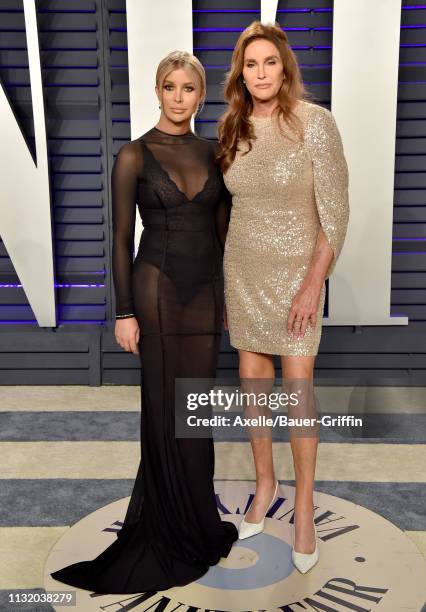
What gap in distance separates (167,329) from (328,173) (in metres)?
0.72

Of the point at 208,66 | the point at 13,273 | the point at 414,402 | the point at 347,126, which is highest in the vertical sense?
the point at 208,66

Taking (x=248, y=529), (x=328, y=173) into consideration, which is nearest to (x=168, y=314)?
(x=328, y=173)

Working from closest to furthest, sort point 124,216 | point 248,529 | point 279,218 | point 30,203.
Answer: point 124,216
point 279,218
point 248,529
point 30,203

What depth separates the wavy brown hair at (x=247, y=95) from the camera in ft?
7.32

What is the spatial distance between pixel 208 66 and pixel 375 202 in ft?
4.32

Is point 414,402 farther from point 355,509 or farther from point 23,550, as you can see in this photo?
point 23,550

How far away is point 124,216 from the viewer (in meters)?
2.19

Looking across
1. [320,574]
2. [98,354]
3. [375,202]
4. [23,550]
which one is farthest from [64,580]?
[375,202]

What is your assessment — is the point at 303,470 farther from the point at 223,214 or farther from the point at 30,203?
the point at 30,203

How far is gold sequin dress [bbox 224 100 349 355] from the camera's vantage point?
2.22 m

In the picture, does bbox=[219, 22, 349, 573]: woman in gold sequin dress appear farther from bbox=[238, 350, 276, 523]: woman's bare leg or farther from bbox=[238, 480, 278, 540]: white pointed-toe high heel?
bbox=[238, 480, 278, 540]: white pointed-toe high heel

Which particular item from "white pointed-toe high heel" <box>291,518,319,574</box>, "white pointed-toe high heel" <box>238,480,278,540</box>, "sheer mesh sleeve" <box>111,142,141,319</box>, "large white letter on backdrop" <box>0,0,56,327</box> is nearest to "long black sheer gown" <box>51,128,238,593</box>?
"sheer mesh sleeve" <box>111,142,141,319</box>

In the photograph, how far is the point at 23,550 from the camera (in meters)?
2.53

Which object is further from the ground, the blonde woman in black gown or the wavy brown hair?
the wavy brown hair
